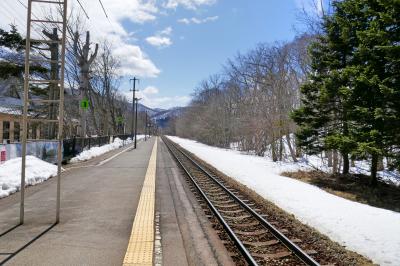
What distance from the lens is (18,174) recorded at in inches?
554

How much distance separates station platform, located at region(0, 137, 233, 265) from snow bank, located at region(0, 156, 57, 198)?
1.51 ft

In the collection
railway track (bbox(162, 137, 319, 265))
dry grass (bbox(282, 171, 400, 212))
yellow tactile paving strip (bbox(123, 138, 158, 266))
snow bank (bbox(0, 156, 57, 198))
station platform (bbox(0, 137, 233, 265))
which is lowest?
dry grass (bbox(282, 171, 400, 212))

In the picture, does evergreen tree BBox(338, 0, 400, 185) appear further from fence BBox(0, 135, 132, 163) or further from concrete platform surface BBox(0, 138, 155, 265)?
fence BBox(0, 135, 132, 163)

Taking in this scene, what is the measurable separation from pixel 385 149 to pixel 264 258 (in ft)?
40.8

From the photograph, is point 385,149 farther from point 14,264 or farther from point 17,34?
point 17,34

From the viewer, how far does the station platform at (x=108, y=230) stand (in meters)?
6.50

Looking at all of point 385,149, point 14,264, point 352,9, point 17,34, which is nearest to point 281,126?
point 352,9

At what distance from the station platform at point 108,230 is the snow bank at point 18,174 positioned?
0.46m

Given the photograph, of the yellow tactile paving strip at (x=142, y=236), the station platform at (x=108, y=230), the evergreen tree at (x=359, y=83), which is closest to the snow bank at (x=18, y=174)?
the station platform at (x=108, y=230)

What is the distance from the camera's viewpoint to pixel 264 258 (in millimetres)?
7109

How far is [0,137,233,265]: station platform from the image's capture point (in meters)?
6.50

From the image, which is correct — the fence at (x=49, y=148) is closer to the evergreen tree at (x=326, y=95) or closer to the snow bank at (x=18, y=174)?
the snow bank at (x=18, y=174)

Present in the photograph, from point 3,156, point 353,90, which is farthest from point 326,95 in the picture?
point 3,156

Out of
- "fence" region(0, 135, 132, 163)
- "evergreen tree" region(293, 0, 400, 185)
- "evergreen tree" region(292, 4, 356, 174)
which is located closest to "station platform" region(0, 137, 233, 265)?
"fence" region(0, 135, 132, 163)
